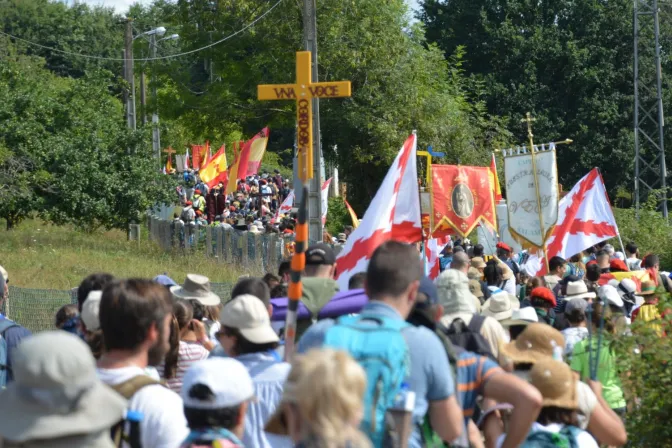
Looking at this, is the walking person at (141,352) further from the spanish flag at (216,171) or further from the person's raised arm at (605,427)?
the spanish flag at (216,171)

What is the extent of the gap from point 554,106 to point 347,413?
172 ft

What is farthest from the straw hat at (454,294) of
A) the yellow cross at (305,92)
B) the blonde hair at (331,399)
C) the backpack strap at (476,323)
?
the yellow cross at (305,92)

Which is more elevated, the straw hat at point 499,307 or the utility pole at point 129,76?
the utility pole at point 129,76

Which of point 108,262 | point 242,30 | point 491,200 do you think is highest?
point 242,30

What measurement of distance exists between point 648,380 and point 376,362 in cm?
361

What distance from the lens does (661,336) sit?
716cm

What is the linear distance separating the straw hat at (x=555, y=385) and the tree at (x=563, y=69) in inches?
1895

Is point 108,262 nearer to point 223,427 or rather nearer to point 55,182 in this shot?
point 55,182

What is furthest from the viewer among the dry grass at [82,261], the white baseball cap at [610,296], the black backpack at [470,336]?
the dry grass at [82,261]

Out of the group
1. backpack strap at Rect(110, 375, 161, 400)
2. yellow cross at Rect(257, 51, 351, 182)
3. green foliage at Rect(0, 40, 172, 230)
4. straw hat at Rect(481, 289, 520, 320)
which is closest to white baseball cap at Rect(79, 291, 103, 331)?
backpack strap at Rect(110, 375, 161, 400)

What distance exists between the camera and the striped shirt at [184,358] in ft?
20.0

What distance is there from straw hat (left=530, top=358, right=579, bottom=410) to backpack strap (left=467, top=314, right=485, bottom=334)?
0.87m

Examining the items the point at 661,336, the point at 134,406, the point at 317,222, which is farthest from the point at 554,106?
the point at 134,406

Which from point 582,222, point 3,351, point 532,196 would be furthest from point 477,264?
point 3,351
